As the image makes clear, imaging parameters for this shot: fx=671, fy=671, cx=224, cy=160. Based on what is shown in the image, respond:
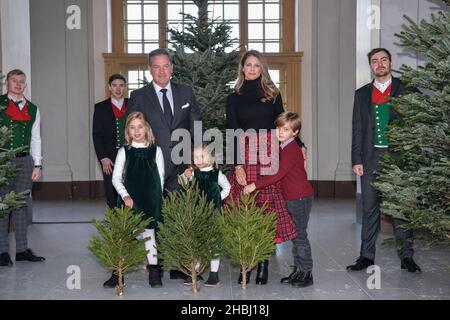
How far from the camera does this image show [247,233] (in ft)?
16.8

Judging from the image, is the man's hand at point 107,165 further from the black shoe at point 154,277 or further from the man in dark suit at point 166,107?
the black shoe at point 154,277

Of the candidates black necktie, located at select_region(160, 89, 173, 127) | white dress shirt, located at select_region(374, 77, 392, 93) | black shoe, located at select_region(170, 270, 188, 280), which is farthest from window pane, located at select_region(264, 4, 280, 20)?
black shoe, located at select_region(170, 270, 188, 280)

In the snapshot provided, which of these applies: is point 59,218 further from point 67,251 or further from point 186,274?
point 186,274

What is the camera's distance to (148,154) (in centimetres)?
548

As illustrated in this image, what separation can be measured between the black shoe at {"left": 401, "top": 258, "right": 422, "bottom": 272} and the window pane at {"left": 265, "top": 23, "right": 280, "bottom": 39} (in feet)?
27.1

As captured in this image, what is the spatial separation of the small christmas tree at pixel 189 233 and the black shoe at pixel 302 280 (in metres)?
0.72

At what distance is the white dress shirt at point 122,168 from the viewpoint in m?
5.41

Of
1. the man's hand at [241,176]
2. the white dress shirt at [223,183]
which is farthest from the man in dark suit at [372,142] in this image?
the white dress shirt at [223,183]

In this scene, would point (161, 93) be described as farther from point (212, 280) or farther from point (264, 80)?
point (212, 280)

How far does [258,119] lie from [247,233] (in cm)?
113

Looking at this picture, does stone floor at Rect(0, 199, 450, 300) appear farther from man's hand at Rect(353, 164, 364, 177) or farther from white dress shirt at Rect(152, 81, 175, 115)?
white dress shirt at Rect(152, 81, 175, 115)

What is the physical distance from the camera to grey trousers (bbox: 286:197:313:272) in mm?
5504

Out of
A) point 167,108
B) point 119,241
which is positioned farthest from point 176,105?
point 119,241
